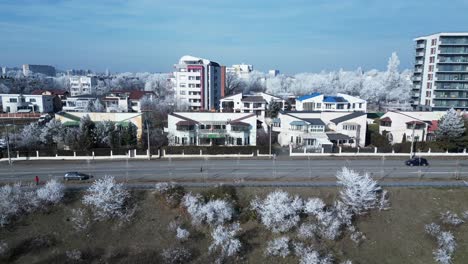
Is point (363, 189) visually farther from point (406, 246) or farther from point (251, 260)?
point (251, 260)

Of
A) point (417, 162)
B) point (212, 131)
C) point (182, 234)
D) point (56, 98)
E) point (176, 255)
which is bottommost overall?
point (176, 255)

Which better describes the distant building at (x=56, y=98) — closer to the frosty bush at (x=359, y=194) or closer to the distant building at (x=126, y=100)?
the distant building at (x=126, y=100)

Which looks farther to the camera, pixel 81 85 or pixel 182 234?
pixel 81 85

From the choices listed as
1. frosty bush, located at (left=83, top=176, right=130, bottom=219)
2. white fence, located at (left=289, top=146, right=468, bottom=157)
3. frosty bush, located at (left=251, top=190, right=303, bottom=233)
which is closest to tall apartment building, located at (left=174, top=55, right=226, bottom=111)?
white fence, located at (left=289, top=146, right=468, bottom=157)

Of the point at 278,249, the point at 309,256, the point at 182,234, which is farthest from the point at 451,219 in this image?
the point at 182,234

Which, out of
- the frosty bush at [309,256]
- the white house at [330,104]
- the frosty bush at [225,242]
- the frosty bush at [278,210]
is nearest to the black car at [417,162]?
the frosty bush at [278,210]

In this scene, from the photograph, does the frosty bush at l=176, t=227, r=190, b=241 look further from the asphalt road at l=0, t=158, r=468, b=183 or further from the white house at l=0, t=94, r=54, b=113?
the white house at l=0, t=94, r=54, b=113

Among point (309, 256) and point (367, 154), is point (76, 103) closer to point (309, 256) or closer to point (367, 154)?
point (367, 154)
